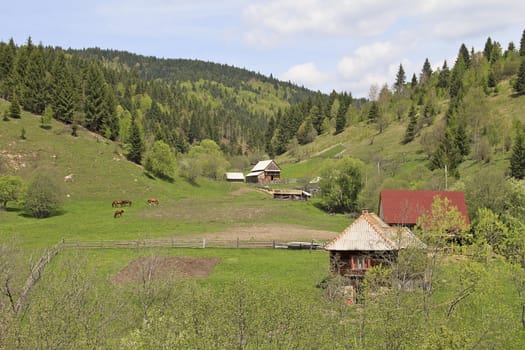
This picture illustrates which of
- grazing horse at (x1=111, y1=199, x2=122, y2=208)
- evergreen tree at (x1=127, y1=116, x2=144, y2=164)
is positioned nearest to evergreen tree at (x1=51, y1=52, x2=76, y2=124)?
evergreen tree at (x1=127, y1=116, x2=144, y2=164)

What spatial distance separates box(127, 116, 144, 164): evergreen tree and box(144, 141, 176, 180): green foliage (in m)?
3.68


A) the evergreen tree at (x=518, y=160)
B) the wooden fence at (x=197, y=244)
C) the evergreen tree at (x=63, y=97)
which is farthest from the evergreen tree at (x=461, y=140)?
the evergreen tree at (x=63, y=97)

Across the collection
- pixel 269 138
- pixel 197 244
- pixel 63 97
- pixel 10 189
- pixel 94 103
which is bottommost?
pixel 197 244

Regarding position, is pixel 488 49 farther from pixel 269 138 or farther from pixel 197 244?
pixel 197 244

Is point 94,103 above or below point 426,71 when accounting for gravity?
below

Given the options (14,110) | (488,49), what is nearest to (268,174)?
(14,110)

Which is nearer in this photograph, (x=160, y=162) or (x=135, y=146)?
(x=160, y=162)

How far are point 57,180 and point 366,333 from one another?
55693 millimetres

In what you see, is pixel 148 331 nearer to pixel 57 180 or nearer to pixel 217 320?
pixel 217 320

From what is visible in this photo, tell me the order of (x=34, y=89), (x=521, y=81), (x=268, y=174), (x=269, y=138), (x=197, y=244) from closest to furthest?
1. (x=197, y=244)
2. (x=34, y=89)
3. (x=521, y=81)
4. (x=268, y=174)
5. (x=269, y=138)

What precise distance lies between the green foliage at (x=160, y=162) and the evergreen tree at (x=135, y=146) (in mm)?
3681

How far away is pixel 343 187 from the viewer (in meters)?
76.5

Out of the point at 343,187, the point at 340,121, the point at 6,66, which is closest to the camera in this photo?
the point at 343,187

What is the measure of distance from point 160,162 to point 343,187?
3835 cm
